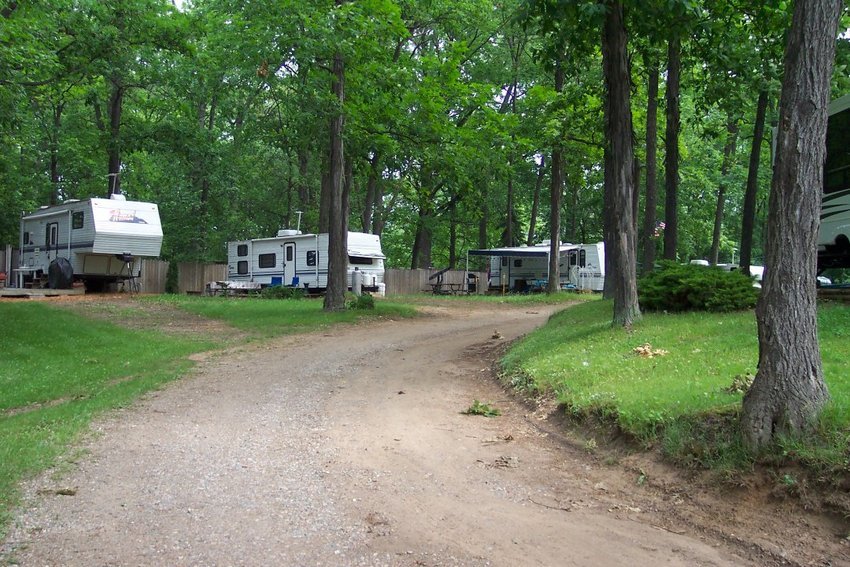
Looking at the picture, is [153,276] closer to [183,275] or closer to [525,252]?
[183,275]

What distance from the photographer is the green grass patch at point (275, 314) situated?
16134 mm

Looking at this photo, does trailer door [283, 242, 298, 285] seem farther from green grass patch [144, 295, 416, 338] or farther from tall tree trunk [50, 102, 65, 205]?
tall tree trunk [50, 102, 65, 205]

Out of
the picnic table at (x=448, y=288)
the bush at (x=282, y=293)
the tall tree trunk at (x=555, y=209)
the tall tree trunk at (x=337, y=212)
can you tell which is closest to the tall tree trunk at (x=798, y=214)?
the tall tree trunk at (x=337, y=212)

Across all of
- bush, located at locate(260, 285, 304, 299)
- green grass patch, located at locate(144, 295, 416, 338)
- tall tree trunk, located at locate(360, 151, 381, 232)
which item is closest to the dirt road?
green grass patch, located at locate(144, 295, 416, 338)

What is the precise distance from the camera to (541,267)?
3484 centimetres

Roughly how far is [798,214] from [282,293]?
22326 mm

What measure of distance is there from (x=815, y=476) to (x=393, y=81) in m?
14.1

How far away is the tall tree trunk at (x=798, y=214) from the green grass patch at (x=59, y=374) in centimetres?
536

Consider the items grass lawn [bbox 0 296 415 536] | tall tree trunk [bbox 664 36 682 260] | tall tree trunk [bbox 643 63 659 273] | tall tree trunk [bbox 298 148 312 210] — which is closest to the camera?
grass lawn [bbox 0 296 415 536]

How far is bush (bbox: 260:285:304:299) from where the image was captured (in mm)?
25547

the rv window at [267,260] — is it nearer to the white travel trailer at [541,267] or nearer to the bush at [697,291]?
the white travel trailer at [541,267]

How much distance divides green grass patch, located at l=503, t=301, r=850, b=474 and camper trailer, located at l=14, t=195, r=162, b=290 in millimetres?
16163

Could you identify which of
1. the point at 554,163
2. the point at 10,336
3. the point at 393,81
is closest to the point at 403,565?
the point at 10,336

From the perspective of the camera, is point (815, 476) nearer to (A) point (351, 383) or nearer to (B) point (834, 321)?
(B) point (834, 321)
